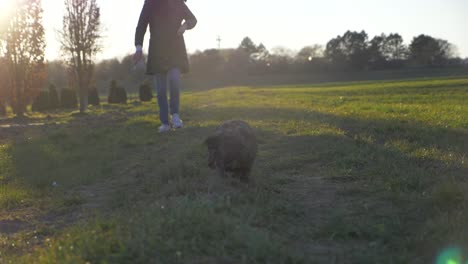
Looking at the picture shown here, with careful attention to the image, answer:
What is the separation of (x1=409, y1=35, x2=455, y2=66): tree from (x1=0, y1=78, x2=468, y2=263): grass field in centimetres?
7909

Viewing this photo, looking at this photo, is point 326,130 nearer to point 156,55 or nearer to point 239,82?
point 156,55

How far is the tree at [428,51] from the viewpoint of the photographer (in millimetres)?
78250

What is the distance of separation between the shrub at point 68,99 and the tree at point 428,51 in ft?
217

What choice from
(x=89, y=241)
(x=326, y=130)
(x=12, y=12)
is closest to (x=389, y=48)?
(x=12, y=12)

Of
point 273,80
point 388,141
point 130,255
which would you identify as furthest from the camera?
point 273,80

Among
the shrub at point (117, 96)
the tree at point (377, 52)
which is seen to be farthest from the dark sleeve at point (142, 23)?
the tree at point (377, 52)

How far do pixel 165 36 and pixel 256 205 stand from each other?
4879 mm

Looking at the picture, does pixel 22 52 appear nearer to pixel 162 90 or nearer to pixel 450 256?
pixel 162 90

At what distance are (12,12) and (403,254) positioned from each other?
69.0 ft

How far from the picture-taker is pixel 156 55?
291 inches

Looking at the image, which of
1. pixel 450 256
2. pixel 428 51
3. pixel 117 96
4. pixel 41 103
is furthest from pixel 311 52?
pixel 450 256

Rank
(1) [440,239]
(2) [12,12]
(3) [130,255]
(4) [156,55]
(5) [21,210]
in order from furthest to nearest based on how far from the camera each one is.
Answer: (2) [12,12], (4) [156,55], (5) [21,210], (1) [440,239], (3) [130,255]

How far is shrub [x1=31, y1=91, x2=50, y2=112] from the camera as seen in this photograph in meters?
26.5

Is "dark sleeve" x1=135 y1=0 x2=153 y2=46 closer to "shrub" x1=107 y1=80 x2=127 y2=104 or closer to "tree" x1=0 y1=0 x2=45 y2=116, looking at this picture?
"tree" x1=0 y1=0 x2=45 y2=116
